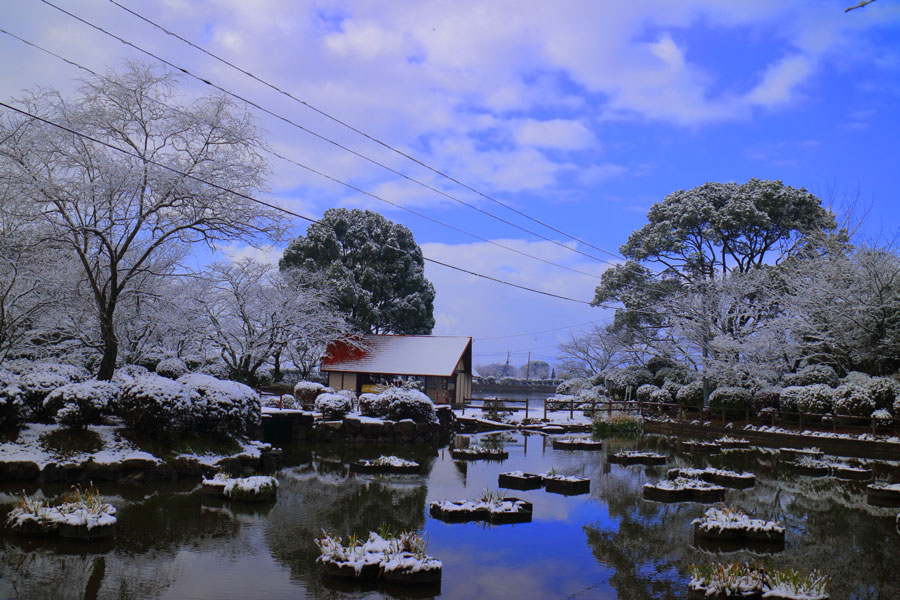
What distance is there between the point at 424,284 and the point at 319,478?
35.1m

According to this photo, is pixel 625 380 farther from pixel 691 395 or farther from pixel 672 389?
pixel 691 395

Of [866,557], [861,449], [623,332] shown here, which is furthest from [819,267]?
[866,557]

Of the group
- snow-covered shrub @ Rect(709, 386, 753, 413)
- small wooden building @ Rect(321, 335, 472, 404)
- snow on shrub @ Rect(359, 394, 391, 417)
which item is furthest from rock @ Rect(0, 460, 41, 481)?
snow-covered shrub @ Rect(709, 386, 753, 413)

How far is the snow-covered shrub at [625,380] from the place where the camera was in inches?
1591

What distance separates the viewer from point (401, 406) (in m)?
22.7

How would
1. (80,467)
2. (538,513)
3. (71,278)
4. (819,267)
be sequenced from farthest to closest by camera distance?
(819,267)
(71,278)
(80,467)
(538,513)

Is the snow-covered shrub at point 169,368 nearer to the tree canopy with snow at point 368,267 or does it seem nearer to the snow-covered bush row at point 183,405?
the snow-covered bush row at point 183,405

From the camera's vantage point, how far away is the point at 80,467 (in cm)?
1228

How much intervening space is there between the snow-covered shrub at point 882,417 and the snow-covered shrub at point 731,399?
6.63 m

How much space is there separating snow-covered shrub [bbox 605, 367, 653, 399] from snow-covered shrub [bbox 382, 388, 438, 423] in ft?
67.9

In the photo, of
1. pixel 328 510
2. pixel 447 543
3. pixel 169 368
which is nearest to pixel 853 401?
pixel 447 543

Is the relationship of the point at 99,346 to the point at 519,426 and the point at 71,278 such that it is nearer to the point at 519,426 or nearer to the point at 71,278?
the point at 71,278

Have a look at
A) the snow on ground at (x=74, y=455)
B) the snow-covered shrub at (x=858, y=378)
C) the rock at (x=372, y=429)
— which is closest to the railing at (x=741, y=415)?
the snow-covered shrub at (x=858, y=378)

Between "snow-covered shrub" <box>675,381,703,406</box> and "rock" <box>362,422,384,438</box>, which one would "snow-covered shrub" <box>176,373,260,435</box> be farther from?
"snow-covered shrub" <box>675,381,703,406</box>
